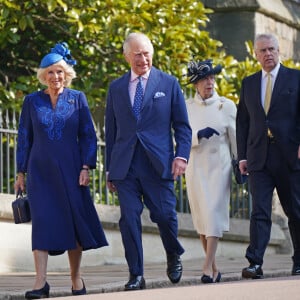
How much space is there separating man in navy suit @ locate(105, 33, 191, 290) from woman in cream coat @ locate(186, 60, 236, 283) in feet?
3.90

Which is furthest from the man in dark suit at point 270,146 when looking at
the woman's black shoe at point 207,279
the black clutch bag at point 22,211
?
the black clutch bag at point 22,211

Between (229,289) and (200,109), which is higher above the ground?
(200,109)

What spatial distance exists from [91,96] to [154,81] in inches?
235

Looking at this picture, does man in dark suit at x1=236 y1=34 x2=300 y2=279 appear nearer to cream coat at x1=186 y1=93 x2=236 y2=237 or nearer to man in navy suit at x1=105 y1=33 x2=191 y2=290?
cream coat at x1=186 y1=93 x2=236 y2=237

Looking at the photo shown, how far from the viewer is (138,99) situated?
11422 mm

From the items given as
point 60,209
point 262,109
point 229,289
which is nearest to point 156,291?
point 229,289

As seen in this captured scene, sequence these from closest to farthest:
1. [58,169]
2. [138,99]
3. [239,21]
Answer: [58,169], [138,99], [239,21]

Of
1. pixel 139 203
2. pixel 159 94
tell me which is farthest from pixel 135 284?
pixel 159 94

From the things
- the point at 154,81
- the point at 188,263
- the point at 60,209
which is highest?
the point at 154,81

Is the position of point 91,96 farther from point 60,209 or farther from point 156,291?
point 156,291

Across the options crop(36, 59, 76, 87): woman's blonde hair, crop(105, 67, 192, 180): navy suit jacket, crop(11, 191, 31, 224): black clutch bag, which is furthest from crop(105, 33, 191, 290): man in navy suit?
crop(11, 191, 31, 224): black clutch bag

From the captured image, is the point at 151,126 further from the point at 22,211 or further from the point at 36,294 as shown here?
the point at 36,294

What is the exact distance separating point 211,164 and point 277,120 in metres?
0.75

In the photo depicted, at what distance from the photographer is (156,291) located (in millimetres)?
10055
